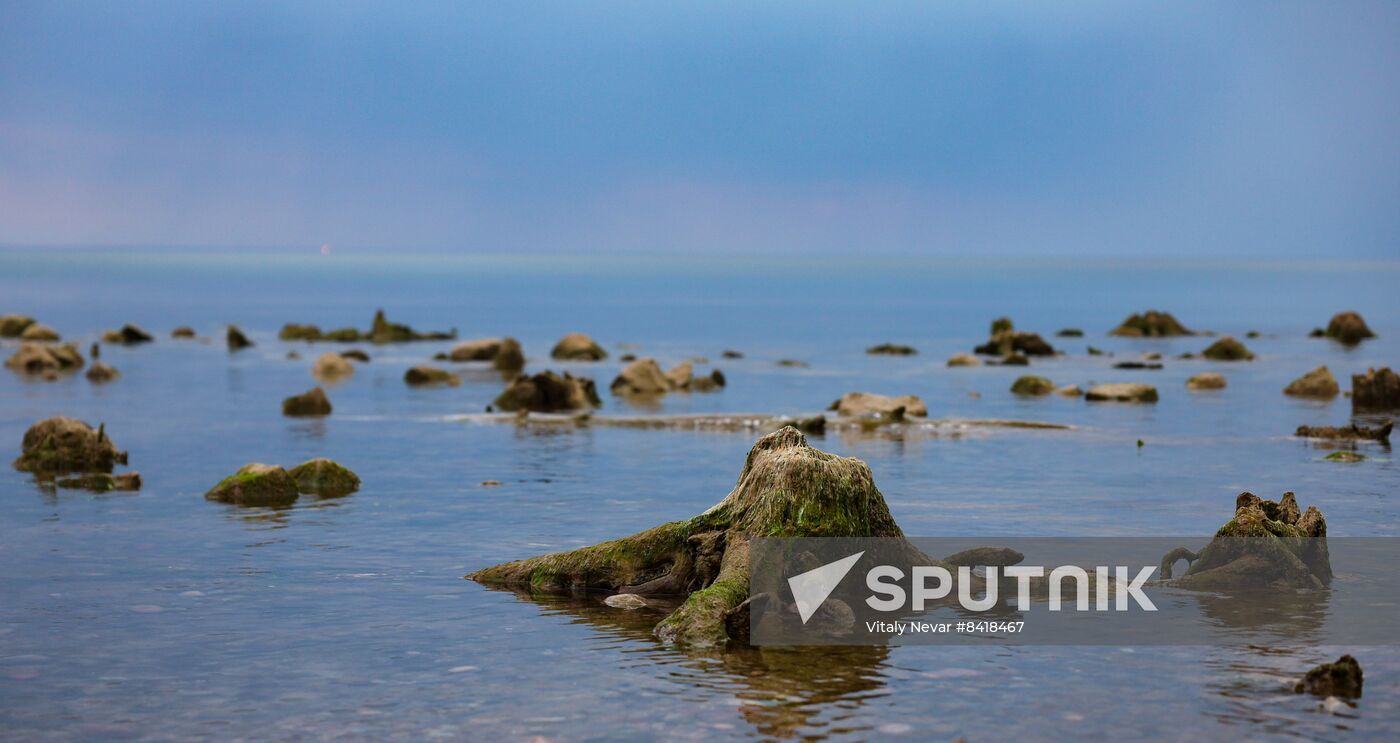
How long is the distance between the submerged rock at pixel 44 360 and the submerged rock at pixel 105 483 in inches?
2050

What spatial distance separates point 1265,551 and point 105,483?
29738 mm

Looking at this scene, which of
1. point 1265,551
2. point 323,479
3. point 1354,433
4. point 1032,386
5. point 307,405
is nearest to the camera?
point 1265,551

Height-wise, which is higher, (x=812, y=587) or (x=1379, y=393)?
(x=1379, y=393)

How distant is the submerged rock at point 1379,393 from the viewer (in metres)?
62.5

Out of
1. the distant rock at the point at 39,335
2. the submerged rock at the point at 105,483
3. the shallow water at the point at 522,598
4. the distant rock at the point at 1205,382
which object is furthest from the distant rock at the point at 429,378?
the distant rock at the point at 39,335

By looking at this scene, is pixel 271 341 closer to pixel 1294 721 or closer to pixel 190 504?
pixel 190 504

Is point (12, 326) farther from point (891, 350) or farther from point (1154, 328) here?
point (1154, 328)

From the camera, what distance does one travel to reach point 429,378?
267 ft

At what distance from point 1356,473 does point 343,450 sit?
3193 cm

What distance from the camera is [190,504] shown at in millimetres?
36812

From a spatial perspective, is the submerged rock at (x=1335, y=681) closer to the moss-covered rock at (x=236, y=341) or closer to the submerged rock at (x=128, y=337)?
the moss-covered rock at (x=236, y=341)

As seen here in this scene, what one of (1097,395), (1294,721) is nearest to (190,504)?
(1294,721)

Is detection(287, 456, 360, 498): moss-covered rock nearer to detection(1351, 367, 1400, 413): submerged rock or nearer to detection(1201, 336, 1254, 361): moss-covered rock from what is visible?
detection(1351, 367, 1400, 413): submerged rock

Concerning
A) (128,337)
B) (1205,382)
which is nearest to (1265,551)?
(1205,382)
